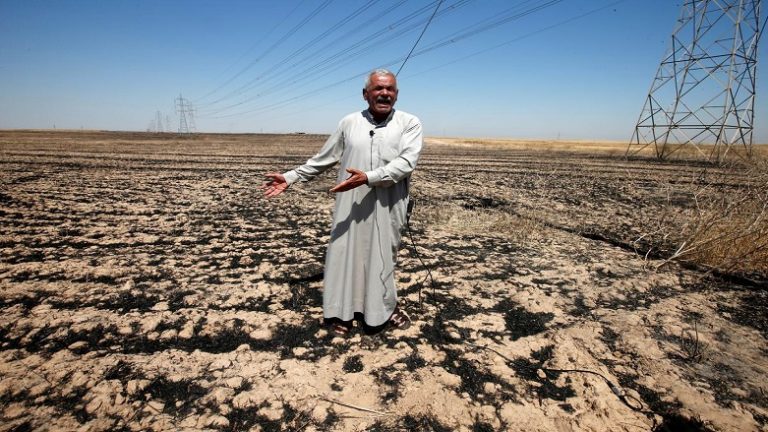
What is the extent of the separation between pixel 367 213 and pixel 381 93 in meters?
0.74

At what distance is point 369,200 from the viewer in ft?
7.64

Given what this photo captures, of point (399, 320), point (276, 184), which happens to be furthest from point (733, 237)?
point (276, 184)

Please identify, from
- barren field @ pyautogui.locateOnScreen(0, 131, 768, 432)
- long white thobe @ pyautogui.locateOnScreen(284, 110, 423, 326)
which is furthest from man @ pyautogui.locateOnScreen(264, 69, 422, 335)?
barren field @ pyautogui.locateOnScreen(0, 131, 768, 432)

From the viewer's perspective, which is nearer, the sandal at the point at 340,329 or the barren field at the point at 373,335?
the barren field at the point at 373,335

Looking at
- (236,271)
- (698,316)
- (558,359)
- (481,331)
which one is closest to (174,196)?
(236,271)

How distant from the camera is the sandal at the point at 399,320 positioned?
2646mm

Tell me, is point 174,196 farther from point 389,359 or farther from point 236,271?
point 389,359

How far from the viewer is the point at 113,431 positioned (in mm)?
1668

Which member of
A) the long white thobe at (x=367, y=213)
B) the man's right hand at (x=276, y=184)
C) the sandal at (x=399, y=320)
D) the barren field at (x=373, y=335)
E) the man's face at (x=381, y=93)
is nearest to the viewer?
the barren field at (x=373, y=335)

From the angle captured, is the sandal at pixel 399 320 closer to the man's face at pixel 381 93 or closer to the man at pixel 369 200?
the man at pixel 369 200

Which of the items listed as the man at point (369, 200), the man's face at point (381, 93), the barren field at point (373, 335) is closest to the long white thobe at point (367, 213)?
the man at point (369, 200)

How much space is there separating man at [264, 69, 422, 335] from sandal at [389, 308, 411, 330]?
0.9 inches

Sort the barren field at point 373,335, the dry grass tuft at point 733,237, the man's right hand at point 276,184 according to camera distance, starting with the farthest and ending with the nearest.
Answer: the dry grass tuft at point 733,237, the man's right hand at point 276,184, the barren field at point 373,335

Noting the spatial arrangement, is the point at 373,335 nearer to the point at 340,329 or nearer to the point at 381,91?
the point at 340,329
